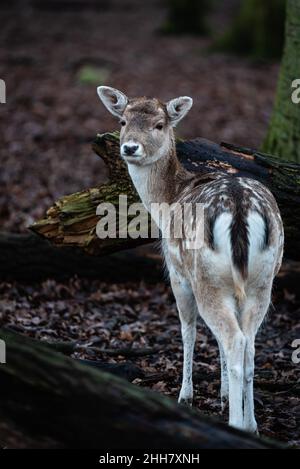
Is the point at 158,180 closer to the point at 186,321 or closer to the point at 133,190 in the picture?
the point at 133,190

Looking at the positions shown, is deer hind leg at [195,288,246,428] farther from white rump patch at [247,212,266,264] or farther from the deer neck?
the deer neck

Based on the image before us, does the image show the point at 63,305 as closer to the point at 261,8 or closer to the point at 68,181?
the point at 68,181

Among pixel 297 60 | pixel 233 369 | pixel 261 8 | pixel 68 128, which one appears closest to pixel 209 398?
pixel 233 369

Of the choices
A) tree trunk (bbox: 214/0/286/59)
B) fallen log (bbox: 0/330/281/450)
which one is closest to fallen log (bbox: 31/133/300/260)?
fallen log (bbox: 0/330/281/450)

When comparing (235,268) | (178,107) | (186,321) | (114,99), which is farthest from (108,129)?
(235,268)

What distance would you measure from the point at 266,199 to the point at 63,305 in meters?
3.72

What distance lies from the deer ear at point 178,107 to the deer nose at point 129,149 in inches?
28.1

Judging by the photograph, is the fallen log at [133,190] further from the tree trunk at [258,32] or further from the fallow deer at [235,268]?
the tree trunk at [258,32]

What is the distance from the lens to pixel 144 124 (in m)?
6.43

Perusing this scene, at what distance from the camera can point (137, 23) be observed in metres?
23.0

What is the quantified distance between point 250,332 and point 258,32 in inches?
578

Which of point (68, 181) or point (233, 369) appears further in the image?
point (68, 181)

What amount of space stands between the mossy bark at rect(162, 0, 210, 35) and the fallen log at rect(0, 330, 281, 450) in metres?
18.5

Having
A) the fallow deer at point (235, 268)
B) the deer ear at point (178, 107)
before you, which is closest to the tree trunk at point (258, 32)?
the deer ear at point (178, 107)
